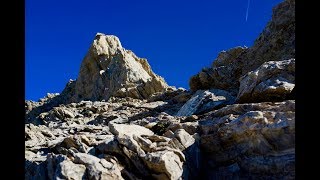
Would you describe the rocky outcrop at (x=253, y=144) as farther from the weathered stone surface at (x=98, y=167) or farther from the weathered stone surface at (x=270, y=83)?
the weathered stone surface at (x=98, y=167)

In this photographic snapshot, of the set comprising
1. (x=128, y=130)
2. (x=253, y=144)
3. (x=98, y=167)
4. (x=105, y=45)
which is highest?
(x=105, y=45)

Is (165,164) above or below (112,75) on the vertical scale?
below

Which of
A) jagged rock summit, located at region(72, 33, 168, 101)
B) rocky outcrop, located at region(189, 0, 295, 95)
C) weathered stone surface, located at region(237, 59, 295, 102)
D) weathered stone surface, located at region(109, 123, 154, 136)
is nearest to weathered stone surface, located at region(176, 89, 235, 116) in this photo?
weathered stone surface, located at region(237, 59, 295, 102)

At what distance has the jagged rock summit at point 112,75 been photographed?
259 ft

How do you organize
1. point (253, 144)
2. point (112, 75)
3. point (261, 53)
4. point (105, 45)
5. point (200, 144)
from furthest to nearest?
point (105, 45) < point (112, 75) < point (261, 53) < point (200, 144) < point (253, 144)

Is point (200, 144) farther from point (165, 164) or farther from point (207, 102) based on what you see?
point (207, 102)

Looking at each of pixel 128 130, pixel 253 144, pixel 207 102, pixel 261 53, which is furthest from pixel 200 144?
pixel 261 53

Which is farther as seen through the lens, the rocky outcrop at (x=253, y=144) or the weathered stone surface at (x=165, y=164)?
the weathered stone surface at (x=165, y=164)

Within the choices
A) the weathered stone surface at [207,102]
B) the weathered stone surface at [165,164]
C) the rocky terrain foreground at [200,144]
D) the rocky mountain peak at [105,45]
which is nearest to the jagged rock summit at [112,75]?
the rocky mountain peak at [105,45]

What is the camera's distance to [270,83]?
1044 inches

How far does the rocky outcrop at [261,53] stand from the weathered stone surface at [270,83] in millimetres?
13325

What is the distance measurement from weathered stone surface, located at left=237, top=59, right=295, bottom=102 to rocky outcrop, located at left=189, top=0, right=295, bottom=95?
525 inches

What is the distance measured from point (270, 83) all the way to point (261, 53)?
1976 centimetres
